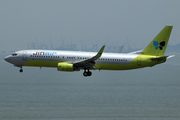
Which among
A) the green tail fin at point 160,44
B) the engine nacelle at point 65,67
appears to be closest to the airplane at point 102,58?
the green tail fin at point 160,44

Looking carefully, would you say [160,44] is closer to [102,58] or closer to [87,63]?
[102,58]

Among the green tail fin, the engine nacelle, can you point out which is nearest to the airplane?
the green tail fin

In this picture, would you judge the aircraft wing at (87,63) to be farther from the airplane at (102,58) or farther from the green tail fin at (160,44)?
the green tail fin at (160,44)

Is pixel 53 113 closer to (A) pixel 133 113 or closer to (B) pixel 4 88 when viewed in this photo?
(A) pixel 133 113

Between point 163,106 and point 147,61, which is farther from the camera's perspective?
point 163,106

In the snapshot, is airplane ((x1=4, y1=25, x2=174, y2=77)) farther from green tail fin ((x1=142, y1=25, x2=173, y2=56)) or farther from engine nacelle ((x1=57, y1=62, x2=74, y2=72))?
engine nacelle ((x1=57, y1=62, x2=74, y2=72))

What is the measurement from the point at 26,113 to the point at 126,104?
28.6m

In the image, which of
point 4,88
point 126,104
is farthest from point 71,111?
point 4,88

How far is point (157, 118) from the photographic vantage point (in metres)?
68.2

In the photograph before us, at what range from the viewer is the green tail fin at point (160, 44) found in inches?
2447

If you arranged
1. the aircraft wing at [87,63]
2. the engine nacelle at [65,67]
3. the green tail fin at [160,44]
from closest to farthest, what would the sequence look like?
the aircraft wing at [87,63] → the engine nacelle at [65,67] → the green tail fin at [160,44]

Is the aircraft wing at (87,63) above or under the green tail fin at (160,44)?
under

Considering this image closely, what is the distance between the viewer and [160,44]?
2467 inches

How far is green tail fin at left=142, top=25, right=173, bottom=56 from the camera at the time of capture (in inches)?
2447
